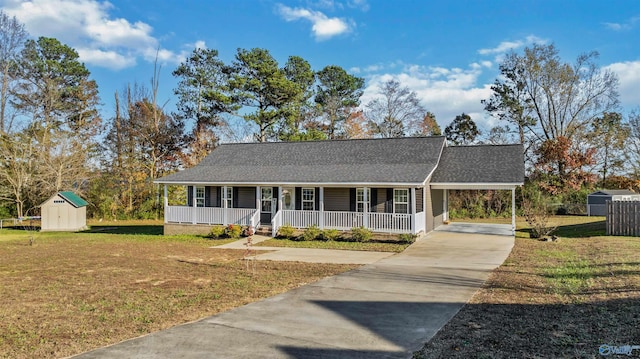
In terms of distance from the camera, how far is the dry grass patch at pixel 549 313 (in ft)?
17.6

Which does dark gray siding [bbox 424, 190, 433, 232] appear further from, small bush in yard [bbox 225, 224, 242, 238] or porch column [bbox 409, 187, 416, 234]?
small bush in yard [bbox 225, 224, 242, 238]

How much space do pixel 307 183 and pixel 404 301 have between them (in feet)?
38.3

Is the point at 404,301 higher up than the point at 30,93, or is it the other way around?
the point at 30,93

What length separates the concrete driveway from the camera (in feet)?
18.1

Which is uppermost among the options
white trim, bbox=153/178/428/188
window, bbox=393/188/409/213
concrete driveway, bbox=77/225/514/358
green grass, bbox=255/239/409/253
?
white trim, bbox=153/178/428/188

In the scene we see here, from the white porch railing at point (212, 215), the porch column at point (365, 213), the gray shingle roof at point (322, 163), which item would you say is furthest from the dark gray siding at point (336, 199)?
the white porch railing at point (212, 215)

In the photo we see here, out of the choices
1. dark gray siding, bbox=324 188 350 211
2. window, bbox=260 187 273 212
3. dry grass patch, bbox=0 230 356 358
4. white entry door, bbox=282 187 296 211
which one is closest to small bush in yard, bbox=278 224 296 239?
white entry door, bbox=282 187 296 211

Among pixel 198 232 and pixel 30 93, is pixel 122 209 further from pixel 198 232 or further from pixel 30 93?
pixel 198 232

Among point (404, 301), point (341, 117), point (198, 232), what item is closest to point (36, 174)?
point (198, 232)

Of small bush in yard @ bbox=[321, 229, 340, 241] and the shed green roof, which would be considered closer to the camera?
small bush in yard @ bbox=[321, 229, 340, 241]

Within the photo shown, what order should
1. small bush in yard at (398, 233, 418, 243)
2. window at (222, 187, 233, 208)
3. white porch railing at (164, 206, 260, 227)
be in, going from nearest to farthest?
small bush in yard at (398, 233, 418, 243)
white porch railing at (164, 206, 260, 227)
window at (222, 187, 233, 208)

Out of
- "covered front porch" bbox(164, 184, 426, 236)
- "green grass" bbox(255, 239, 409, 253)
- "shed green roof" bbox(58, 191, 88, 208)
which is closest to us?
"green grass" bbox(255, 239, 409, 253)

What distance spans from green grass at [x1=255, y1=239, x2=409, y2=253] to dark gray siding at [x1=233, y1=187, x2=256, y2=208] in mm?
4061

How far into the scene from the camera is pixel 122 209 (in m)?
33.8
